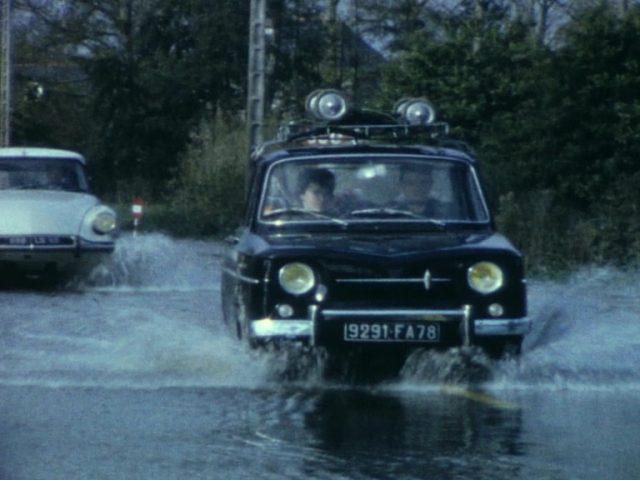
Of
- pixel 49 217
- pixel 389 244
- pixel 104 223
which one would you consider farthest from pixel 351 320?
pixel 104 223

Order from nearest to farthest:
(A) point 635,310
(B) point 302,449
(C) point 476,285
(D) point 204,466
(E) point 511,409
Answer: (D) point 204,466, (B) point 302,449, (E) point 511,409, (C) point 476,285, (A) point 635,310

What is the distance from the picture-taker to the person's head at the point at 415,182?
40.5ft

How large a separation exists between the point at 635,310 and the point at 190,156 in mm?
26466

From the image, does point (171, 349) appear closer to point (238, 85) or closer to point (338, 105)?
point (338, 105)

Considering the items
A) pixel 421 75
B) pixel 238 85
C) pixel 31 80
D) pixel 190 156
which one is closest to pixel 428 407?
pixel 421 75

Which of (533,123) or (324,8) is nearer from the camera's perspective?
(533,123)

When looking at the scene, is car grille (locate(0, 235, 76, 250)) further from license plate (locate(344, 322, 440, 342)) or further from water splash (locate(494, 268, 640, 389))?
license plate (locate(344, 322, 440, 342))

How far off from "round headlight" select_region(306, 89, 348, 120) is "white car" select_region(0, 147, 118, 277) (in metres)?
6.69

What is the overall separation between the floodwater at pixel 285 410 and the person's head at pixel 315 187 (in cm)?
121

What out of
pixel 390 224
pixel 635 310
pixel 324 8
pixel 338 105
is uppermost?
pixel 324 8

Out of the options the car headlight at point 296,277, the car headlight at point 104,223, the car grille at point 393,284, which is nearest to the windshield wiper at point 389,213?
the car grille at point 393,284

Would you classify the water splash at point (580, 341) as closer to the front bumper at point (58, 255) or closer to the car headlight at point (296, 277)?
the car headlight at point (296, 277)

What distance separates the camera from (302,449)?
8.64 metres

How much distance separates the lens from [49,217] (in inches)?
776
